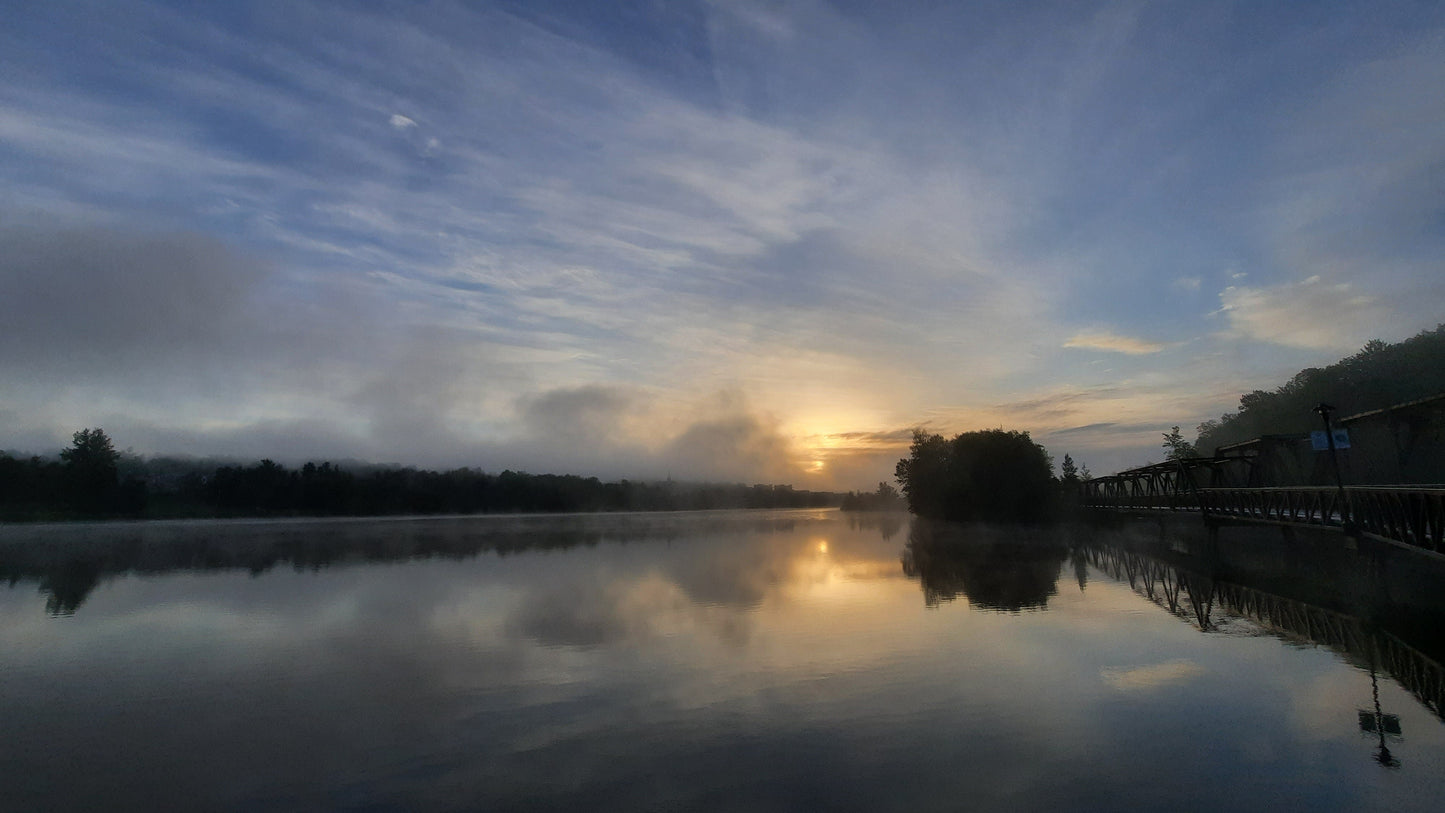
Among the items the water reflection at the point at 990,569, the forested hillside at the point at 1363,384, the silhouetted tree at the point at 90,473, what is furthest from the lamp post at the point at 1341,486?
the silhouetted tree at the point at 90,473

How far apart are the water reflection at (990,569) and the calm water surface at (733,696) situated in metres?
0.48

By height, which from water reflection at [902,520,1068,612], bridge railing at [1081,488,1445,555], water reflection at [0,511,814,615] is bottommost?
water reflection at [902,520,1068,612]

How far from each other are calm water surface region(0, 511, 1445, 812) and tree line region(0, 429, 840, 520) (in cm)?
9946

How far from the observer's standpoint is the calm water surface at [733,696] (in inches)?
400

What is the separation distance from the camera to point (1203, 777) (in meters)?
10.3

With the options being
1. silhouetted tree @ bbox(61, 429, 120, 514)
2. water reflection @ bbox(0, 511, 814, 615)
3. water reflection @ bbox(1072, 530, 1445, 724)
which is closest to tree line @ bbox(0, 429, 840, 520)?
silhouetted tree @ bbox(61, 429, 120, 514)

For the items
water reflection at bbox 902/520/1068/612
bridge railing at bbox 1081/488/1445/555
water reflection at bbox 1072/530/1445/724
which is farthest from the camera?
water reflection at bbox 902/520/1068/612

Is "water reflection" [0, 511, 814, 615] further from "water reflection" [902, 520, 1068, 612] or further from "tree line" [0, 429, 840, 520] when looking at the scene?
"tree line" [0, 429, 840, 520]

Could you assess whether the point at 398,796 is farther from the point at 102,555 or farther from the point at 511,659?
the point at 102,555

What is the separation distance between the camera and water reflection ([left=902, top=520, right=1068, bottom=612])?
91.4ft

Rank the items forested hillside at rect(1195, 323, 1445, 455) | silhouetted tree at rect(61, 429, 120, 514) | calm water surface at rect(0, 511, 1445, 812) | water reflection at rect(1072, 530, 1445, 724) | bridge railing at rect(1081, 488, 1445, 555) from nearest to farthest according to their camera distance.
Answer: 1. calm water surface at rect(0, 511, 1445, 812)
2. water reflection at rect(1072, 530, 1445, 724)
3. bridge railing at rect(1081, 488, 1445, 555)
4. forested hillside at rect(1195, 323, 1445, 455)
5. silhouetted tree at rect(61, 429, 120, 514)

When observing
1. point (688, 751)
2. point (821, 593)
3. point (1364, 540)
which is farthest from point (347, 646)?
point (1364, 540)

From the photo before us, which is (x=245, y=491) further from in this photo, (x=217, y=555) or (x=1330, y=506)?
(x=1330, y=506)

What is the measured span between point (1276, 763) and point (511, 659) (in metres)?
15.8
